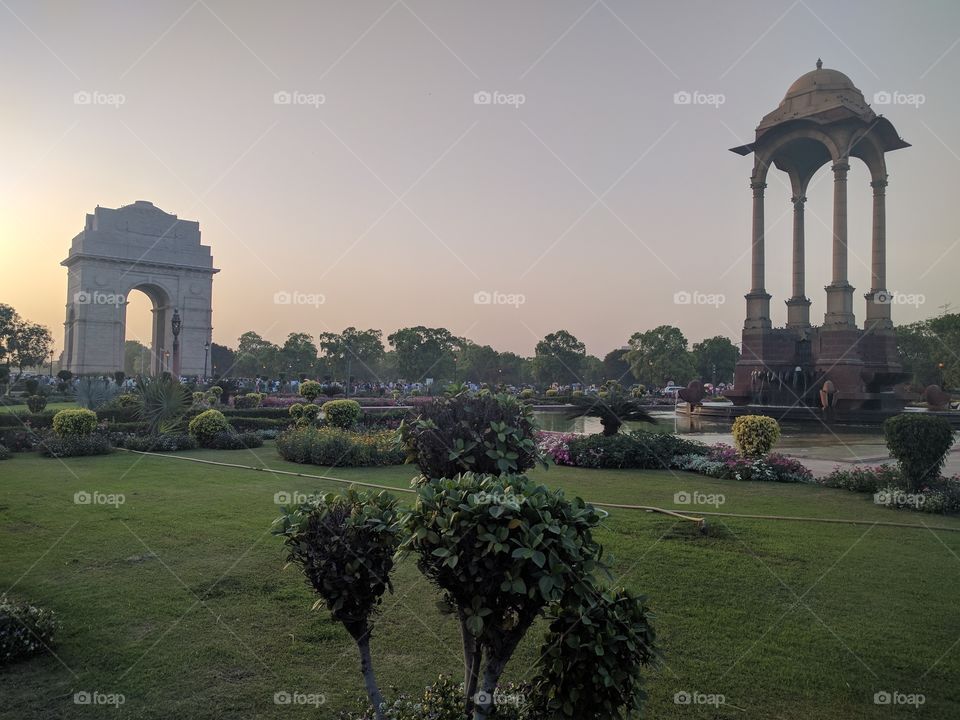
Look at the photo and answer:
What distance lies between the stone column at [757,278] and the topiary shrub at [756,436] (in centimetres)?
2230

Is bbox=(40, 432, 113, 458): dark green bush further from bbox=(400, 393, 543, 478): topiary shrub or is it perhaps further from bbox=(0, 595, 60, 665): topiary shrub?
bbox=(400, 393, 543, 478): topiary shrub

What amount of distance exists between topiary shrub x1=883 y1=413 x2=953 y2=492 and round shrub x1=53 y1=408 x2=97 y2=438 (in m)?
16.6

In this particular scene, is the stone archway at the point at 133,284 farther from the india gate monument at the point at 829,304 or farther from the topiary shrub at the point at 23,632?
the topiary shrub at the point at 23,632

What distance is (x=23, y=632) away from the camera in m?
4.32

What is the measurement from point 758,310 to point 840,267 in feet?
13.9

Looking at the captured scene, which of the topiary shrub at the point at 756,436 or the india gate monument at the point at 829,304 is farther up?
the india gate monument at the point at 829,304

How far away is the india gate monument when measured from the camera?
1193 inches
